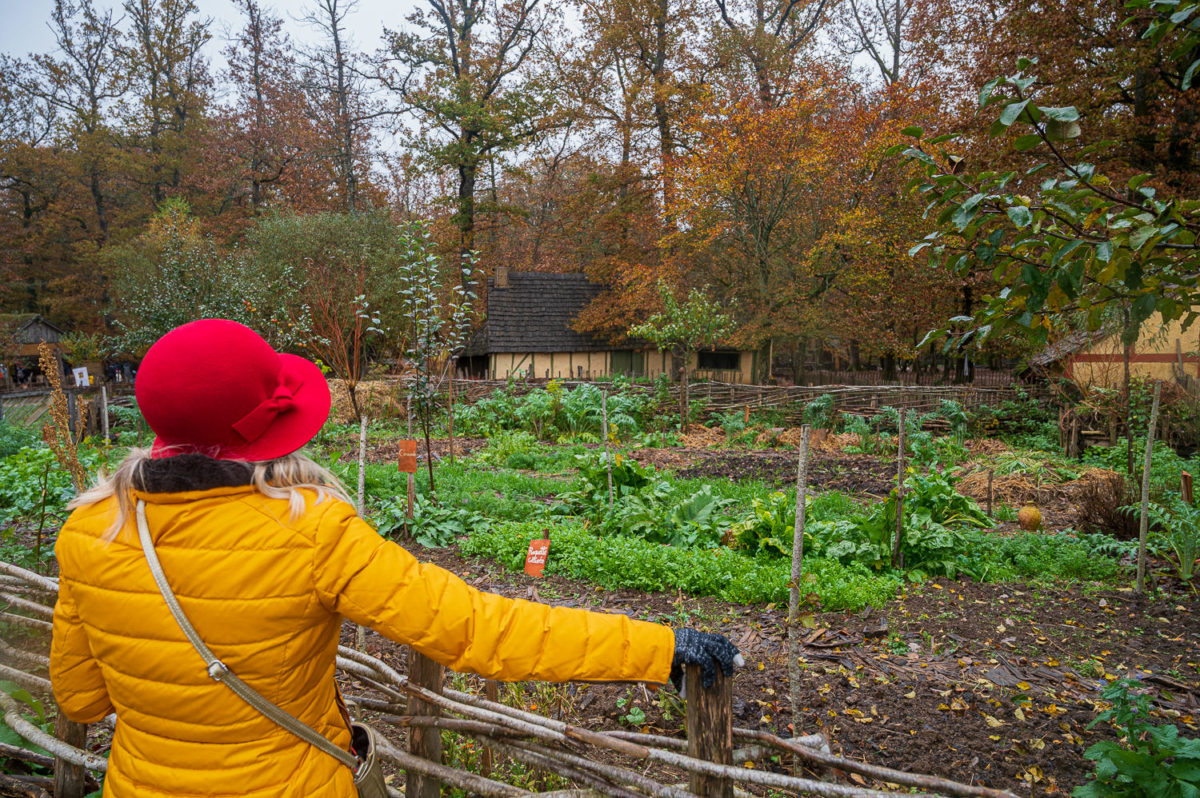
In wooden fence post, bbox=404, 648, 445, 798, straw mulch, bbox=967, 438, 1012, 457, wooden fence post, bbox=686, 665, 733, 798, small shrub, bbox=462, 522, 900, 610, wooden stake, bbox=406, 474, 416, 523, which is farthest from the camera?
straw mulch, bbox=967, 438, 1012, 457

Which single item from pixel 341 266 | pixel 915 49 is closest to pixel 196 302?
pixel 341 266

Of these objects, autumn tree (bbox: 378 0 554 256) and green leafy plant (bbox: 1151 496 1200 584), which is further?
autumn tree (bbox: 378 0 554 256)

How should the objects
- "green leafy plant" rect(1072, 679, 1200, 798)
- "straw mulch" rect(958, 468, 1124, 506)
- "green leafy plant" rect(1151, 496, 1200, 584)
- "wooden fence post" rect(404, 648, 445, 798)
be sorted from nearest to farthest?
"green leafy plant" rect(1072, 679, 1200, 798) → "wooden fence post" rect(404, 648, 445, 798) → "green leafy plant" rect(1151, 496, 1200, 584) → "straw mulch" rect(958, 468, 1124, 506)

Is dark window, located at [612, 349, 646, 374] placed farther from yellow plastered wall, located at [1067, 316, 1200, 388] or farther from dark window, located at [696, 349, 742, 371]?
yellow plastered wall, located at [1067, 316, 1200, 388]

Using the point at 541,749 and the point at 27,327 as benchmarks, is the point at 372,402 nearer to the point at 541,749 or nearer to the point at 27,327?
the point at 541,749

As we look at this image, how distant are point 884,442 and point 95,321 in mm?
32828

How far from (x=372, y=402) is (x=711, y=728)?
14.4m

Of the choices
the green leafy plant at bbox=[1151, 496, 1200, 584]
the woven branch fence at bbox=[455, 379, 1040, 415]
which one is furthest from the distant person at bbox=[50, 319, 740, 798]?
the woven branch fence at bbox=[455, 379, 1040, 415]

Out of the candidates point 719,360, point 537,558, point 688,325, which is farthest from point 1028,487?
point 719,360

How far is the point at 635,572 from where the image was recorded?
5043 millimetres

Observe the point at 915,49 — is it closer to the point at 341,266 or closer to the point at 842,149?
the point at 842,149

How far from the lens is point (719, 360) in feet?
86.0

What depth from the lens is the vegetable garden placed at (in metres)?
3.11

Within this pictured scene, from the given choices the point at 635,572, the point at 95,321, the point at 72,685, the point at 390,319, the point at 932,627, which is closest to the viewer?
the point at 72,685
